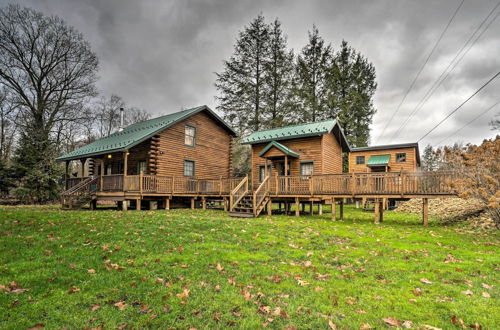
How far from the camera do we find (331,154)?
61.6 feet

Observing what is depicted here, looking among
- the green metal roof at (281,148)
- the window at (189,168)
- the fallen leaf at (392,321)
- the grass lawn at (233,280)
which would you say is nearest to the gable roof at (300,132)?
the green metal roof at (281,148)

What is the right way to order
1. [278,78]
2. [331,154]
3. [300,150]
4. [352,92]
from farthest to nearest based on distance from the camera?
[352,92] → [278,78] → [331,154] → [300,150]

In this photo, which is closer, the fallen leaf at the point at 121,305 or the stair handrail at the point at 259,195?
the fallen leaf at the point at 121,305

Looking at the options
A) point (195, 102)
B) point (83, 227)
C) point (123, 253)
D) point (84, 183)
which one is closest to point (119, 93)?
point (195, 102)

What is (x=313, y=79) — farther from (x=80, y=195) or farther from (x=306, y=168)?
(x=80, y=195)

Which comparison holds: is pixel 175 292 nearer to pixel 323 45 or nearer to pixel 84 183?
pixel 84 183

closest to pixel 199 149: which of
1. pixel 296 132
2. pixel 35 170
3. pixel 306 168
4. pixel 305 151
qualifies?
pixel 296 132

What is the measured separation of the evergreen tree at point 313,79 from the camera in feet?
97.2

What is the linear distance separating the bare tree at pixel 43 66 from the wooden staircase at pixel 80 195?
1055 centimetres

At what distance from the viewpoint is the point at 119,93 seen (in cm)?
4200

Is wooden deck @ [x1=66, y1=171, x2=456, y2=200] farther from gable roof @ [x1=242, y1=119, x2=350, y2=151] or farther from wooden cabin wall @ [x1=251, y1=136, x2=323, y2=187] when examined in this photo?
gable roof @ [x1=242, y1=119, x2=350, y2=151]

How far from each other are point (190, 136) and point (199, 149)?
1.23 meters

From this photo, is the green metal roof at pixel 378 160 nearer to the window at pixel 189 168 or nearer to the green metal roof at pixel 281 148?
the green metal roof at pixel 281 148

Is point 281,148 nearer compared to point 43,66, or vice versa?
point 281,148
